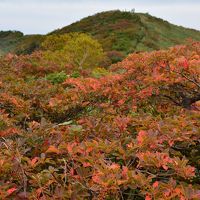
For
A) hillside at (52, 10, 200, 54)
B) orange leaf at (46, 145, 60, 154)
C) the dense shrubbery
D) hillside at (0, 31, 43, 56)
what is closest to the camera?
the dense shrubbery

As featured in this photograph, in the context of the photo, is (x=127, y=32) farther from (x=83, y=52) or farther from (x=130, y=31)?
(x=83, y=52)

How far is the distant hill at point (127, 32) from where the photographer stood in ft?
140

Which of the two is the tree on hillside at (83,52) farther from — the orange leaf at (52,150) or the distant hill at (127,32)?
the orange leaf at (52,150)

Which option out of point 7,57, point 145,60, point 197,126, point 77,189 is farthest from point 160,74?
point 7,57

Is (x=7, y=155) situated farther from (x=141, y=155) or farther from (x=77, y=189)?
(x=141, y=155)

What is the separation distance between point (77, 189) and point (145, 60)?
131 inches

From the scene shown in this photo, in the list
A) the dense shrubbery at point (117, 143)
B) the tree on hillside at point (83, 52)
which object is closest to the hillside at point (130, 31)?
the tree on hillside at point (83, 52)

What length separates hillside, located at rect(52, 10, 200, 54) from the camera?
1685 inches

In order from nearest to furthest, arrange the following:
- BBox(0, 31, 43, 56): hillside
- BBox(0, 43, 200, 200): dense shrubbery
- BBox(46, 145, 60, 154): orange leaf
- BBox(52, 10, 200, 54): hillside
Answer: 1. BBox(0, 43, 200, 200): dense shrubbery
2. BBox(46, 145, 60, 154): orange leaf
3. BBox(52, 10, 200, 54): hillside
4. BBox(0, 31, 43, 56): hillside

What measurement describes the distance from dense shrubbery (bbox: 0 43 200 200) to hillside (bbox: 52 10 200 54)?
35125 mm

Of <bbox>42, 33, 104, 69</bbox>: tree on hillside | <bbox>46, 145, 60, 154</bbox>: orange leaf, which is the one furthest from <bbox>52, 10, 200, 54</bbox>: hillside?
<bbox>46, 145, 60, 154</bbox>: orange leaf

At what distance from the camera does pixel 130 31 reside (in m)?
45.0

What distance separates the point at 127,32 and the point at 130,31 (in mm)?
324

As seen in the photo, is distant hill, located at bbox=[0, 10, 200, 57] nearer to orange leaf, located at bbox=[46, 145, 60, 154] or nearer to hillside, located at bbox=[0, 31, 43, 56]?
hillside, located at bbox=[0, 31, 43, 56]
